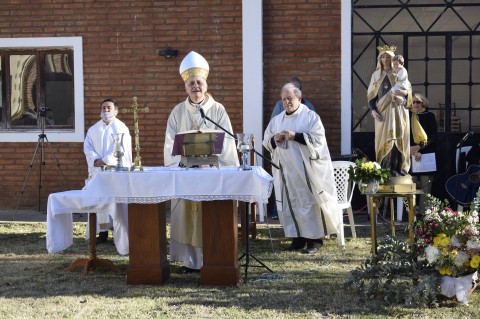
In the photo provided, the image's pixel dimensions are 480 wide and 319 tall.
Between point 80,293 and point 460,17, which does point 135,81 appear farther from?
point 80,293

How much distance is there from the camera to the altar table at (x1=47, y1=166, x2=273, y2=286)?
736cm

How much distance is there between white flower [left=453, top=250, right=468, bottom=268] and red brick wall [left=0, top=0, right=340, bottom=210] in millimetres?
5849

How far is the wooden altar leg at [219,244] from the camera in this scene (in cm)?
748

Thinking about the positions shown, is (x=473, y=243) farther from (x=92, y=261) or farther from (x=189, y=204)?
(x=92, y=261)

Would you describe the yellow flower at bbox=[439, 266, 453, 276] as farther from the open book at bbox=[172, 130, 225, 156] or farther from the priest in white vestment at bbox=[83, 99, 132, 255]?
the priest in white vestment at bbox=[83, 99, 132, 255]

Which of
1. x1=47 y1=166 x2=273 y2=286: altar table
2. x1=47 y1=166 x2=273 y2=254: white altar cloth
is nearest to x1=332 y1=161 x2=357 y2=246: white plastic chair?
x1=47 y1=166 x2=273 y2=286: altar table

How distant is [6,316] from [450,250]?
3482 millimetres

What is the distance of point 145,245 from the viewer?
299 inches

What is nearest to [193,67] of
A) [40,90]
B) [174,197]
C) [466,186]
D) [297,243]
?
[174,197]

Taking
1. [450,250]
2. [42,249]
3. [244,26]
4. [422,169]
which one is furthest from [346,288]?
[244,26]

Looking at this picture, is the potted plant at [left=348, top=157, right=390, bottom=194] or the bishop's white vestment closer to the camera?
the potted plant at [left=348, top=157, right=390, bottom=194]

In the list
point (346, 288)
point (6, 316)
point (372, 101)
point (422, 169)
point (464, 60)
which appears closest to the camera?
point (6, 316)

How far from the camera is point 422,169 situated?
1165 cm

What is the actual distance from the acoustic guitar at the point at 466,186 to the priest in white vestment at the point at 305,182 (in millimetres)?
2405
